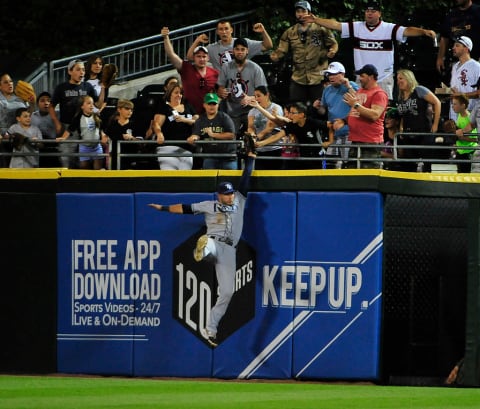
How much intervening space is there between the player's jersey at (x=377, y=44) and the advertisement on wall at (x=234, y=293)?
283 centimetres

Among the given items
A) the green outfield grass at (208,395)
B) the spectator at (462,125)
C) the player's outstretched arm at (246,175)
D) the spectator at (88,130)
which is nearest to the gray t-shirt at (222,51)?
the spectator at (88,130)

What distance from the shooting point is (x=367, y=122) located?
18.4 m

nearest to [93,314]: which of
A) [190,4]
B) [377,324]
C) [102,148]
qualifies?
[102,148]

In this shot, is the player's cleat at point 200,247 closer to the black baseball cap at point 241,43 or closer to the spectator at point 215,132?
the spectator at point 215,132

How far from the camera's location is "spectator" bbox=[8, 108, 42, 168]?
19.2m

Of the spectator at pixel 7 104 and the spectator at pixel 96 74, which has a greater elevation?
the spectator at pixel 96 74

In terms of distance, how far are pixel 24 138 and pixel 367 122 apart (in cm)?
447

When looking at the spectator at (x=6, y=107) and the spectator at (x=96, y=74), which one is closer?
the spectator at (x=6, y=107)

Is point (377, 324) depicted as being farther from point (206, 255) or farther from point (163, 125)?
point (163, 125)

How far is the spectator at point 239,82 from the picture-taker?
19.9 m

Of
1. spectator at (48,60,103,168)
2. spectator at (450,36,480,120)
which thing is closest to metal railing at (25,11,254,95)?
spectator at (48,60,103,168)

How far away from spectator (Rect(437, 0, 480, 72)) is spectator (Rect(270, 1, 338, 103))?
1881 millimetres

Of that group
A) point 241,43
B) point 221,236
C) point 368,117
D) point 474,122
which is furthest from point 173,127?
point 474,122

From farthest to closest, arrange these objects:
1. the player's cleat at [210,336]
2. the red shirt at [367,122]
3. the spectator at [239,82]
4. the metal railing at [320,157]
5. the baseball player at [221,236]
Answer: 1. the spectator at [239,82]
2. the player's cleat at [210,336]
3. the baseball player at [221,236]
4. the red shirt at [367,122]
5. the metal railing at [320,157]
